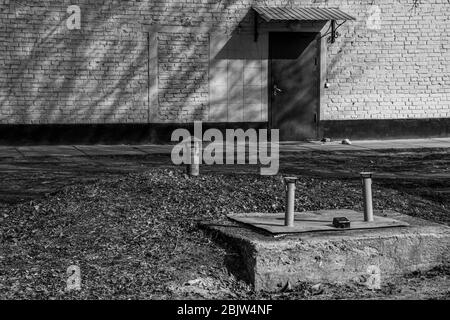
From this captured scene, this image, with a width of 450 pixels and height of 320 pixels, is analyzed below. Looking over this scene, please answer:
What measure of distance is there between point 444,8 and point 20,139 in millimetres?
10045

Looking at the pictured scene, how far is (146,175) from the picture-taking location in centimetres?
870

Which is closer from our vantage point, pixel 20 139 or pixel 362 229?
pixel 362 229

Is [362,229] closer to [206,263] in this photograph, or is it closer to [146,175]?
[206,263]

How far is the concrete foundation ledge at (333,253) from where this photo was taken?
6.48 metres

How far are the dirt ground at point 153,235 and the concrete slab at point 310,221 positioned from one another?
372 mm

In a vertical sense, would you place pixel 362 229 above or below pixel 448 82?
below

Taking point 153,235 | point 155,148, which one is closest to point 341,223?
point 153,235

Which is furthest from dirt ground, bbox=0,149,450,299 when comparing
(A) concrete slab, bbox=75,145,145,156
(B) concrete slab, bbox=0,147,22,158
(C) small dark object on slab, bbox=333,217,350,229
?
(A) concrete slab, bbox=75,145,145,156

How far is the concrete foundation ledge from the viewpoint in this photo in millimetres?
6484

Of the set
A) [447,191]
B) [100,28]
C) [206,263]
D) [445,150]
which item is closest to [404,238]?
[206,263]


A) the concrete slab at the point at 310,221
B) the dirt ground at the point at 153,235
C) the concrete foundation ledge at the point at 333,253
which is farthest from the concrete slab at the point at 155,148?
the concrete foundation ledge at the point at 333,253

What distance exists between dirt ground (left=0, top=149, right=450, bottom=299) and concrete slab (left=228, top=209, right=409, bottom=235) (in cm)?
37

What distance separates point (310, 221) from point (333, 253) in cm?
69

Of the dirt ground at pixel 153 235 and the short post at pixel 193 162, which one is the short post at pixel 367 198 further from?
the short post at pixel 193 162
